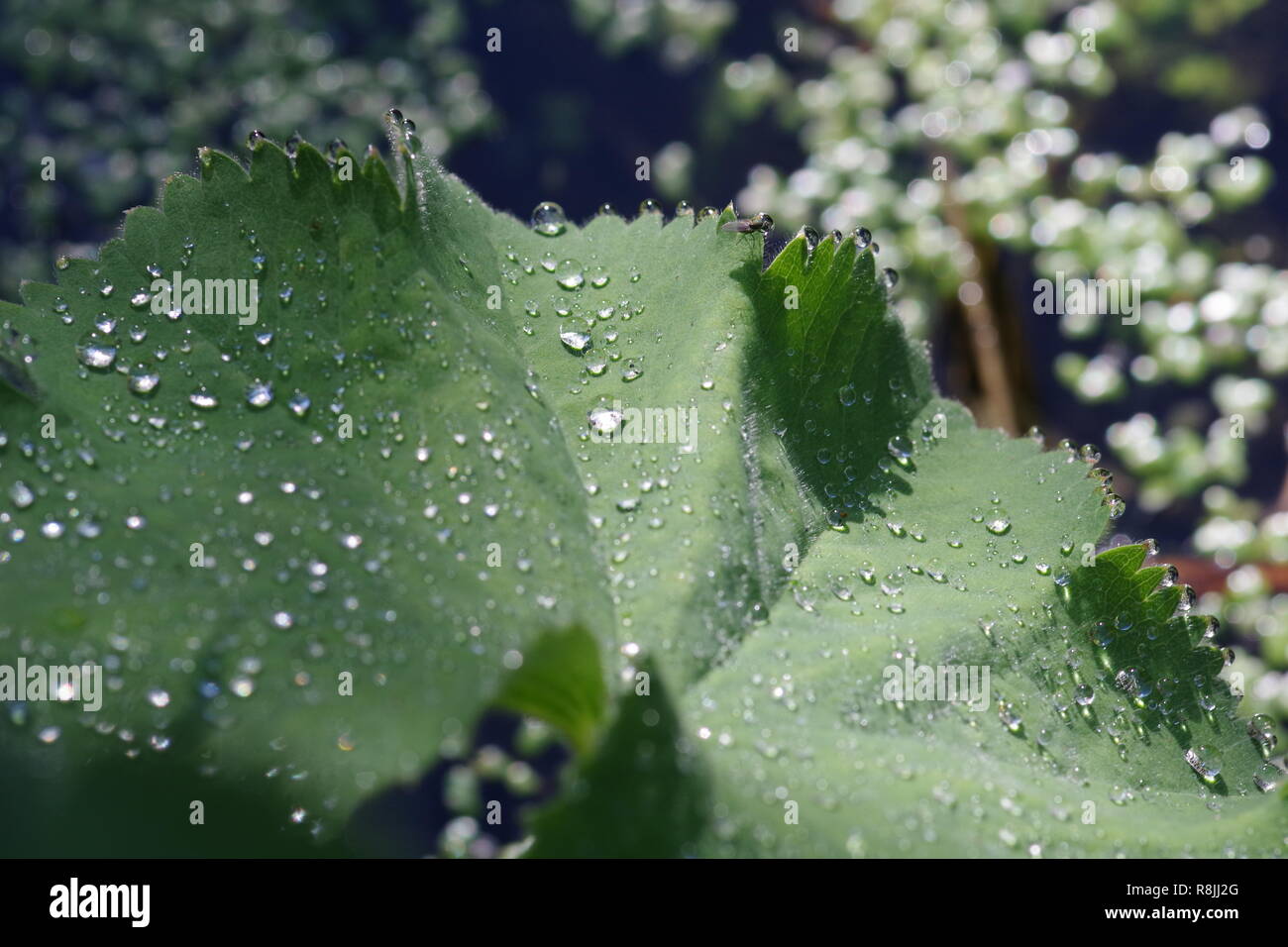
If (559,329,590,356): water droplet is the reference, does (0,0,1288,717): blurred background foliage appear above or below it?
above

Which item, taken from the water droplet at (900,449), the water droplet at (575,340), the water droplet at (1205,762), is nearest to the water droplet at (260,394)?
the water droplet at (575,340)

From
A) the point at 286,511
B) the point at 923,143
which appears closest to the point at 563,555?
the point at 286,511

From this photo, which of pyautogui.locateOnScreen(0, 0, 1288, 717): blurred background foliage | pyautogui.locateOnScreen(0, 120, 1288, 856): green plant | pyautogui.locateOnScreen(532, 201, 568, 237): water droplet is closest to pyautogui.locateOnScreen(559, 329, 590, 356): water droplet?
pyautogui.locateOnScreen(0, 120, 1288, 856): green plant

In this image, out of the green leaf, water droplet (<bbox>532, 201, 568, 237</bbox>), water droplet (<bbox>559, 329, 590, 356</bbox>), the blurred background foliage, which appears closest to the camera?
the green leaf

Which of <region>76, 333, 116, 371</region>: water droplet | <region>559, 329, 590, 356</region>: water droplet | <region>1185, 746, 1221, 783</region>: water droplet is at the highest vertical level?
<region>559, 329, 590, 356</region>: water droplet

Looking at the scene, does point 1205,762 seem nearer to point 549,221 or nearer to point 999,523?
point 999,523

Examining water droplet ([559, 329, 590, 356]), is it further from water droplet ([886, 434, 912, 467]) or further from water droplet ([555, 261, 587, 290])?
water droplet ([886, 434, 912, 467])
